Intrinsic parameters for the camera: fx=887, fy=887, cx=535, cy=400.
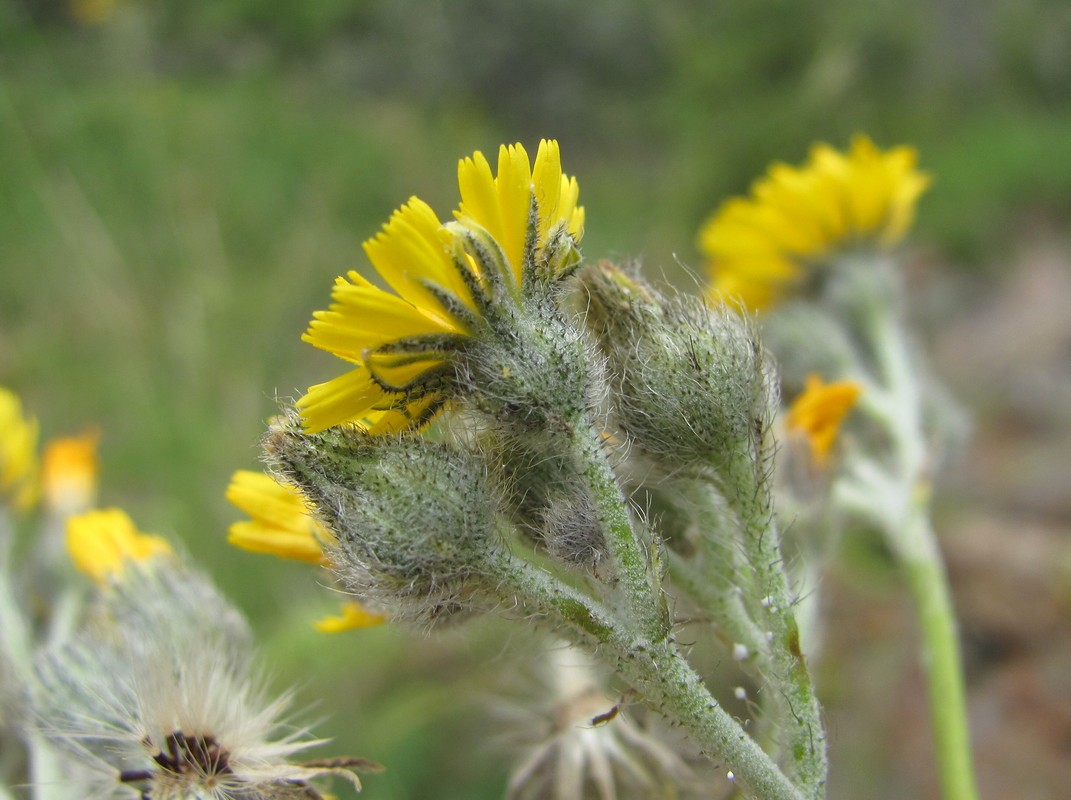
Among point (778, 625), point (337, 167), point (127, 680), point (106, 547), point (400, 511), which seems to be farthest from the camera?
point (337, 167)

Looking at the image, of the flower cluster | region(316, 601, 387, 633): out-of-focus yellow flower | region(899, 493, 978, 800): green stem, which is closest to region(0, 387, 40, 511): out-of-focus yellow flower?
the flower cluster

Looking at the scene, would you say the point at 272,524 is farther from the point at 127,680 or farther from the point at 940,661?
the point at 940,661

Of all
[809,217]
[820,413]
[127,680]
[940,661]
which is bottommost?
[127,680]

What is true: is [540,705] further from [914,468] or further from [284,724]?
[914,468]

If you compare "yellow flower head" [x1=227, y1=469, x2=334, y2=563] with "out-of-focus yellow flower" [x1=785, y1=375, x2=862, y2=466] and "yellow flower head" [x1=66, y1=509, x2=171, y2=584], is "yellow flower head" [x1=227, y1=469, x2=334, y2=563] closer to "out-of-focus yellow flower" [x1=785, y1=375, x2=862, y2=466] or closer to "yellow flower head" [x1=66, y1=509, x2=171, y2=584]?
"yellow flower head" [x1=66, y1=509, x2=171, y2=584]

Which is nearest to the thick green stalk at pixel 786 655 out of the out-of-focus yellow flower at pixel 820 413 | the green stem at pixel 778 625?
the green stem at pixel 778 625

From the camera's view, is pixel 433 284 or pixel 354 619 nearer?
pixel 433 284

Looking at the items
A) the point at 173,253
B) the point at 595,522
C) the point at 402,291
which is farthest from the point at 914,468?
the point at 173,253

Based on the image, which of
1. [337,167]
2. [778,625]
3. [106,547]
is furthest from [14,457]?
[337,167]
